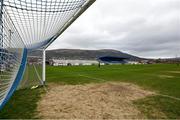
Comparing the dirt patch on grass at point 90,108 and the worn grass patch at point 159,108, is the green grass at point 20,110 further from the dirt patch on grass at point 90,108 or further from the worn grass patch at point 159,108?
the worn grass patch at point 159,108

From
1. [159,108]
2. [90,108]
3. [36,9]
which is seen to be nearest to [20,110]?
[90,108]

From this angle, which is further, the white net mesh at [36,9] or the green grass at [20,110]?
the green grass at [20,110]

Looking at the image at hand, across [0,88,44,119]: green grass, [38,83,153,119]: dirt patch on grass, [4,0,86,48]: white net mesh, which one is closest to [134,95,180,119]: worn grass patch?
[38,83,153,119]: dirt patch on grass

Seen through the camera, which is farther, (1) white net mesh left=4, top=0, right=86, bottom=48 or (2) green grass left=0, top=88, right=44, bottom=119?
Answer: (2) green grass left=0, top=88, right=44, bottom=119

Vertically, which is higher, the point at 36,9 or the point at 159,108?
the point at 36,9

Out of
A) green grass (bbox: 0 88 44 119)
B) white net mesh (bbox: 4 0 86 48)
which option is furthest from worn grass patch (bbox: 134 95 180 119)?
white net mesh (bbox: 4 0 86 48)

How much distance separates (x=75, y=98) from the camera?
7559 millimetres

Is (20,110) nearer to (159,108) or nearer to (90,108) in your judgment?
(90,108)

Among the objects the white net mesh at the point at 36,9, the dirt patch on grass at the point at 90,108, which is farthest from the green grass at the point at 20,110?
the white net mesh at the point at 36,9

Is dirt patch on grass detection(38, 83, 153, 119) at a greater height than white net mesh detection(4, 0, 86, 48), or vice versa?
white net mesh detection(4, 0, 86, 48)

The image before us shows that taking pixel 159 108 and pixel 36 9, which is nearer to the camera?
pixel 36 9

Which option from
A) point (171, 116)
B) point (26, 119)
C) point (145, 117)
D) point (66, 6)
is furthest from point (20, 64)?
point (171, 116)

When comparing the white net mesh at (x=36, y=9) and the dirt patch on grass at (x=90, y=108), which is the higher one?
the white net mesh at (x=36, y=9)

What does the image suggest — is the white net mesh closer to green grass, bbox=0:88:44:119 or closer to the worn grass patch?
green grass, bbox=0:88:44:119
